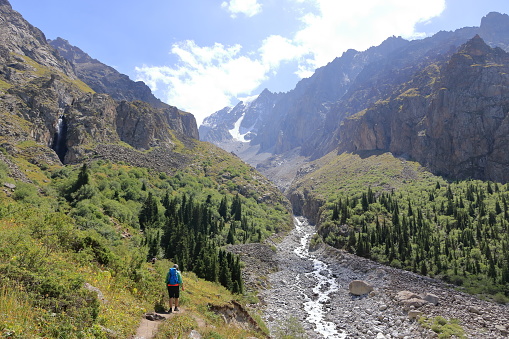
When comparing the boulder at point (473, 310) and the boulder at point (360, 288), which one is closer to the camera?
the boulder at point (473, 310)

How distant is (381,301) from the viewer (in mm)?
44156

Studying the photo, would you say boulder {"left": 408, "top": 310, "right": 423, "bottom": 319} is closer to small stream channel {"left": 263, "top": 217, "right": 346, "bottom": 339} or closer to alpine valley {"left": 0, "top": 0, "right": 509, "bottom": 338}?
alpine valley {"left": 0, "top": 0, "right": 509, "bottom": 338}

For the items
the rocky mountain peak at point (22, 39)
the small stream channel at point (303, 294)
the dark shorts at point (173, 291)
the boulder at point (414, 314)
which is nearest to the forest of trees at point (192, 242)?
the small stream channel at point (303, 294)

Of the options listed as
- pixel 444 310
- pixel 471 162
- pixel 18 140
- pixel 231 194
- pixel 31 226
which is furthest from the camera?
pixel 471 162

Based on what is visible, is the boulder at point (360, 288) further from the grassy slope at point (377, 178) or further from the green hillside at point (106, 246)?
the grassy slope at point (377, 178)

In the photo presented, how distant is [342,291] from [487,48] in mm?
216183

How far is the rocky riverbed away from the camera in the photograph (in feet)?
116

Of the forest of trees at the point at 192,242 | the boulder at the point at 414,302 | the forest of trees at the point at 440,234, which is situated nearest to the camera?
the boulder at the point at 414,302

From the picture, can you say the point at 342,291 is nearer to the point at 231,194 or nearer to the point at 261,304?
the point at 261,304

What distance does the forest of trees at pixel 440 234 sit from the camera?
5634 cm

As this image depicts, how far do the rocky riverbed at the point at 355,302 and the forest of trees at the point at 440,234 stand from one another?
6.31 m

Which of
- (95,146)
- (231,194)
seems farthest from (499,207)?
(95,146)

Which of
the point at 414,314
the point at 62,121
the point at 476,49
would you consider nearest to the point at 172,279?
the point at 414,314

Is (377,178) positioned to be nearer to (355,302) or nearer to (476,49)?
(476,49)
